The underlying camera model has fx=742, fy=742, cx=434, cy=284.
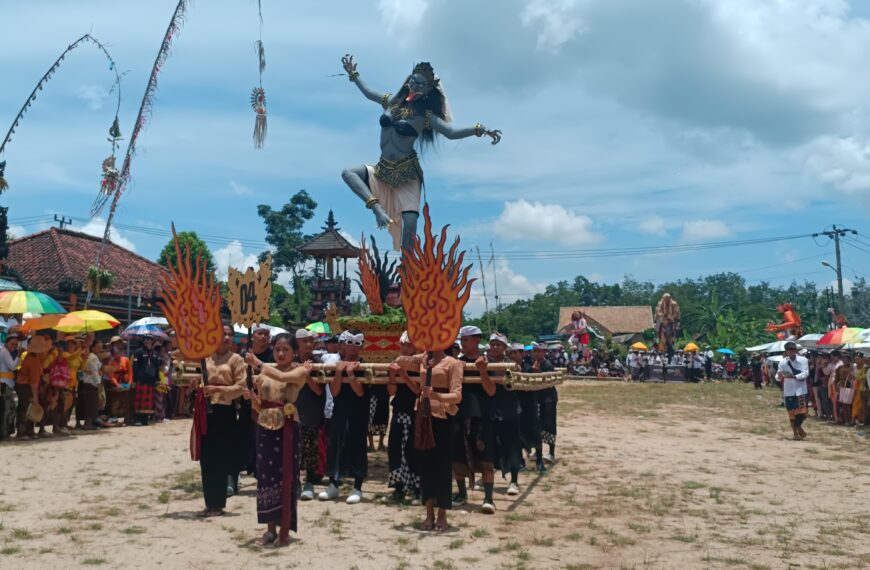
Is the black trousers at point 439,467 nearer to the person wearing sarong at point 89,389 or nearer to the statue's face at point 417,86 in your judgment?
the statue's face at point 417,86

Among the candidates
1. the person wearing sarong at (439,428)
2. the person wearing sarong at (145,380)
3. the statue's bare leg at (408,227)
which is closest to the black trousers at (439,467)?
the person wearing sarong at (439,428)

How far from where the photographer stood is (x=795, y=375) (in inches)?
508

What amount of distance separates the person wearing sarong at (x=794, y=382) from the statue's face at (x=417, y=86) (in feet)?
25.3

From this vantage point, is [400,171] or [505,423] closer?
[505,423]

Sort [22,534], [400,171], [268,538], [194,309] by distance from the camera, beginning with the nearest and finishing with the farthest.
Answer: [268,538] → [22,534] → [194,309] → [400,171]

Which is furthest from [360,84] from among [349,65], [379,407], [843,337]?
[843,337]

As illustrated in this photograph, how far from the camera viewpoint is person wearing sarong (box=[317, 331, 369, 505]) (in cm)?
791

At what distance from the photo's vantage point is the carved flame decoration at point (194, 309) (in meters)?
6.70

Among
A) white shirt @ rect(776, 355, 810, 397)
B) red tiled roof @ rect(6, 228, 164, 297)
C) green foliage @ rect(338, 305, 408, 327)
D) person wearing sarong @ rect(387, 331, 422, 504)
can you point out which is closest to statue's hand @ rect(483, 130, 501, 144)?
green foliage @ rect(338, 305, 408, 327)

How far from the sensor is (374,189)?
11742 millimetres

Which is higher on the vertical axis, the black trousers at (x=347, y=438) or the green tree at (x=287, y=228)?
the green tree at (x=287, y=228)

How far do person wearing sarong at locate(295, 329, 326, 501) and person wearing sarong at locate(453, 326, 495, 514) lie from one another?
1574mm

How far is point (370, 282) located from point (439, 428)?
174 inches

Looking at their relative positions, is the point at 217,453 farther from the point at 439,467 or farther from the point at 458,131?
the point at 458,131
